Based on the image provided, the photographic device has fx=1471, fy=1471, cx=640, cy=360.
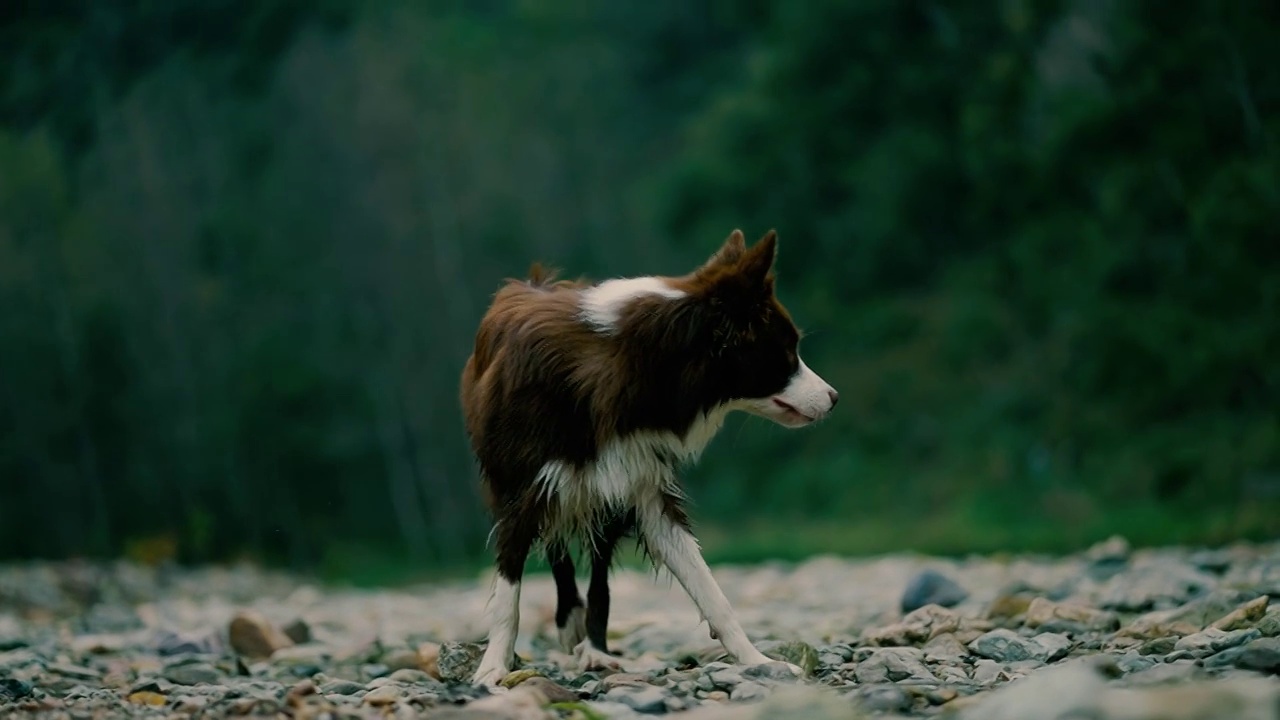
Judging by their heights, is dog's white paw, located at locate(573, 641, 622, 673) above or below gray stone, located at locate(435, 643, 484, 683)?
above

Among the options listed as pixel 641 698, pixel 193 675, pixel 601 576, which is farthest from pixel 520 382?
pixel 193 675

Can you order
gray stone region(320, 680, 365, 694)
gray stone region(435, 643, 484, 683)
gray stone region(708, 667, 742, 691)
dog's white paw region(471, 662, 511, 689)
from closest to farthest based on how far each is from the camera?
gray stone region(708, 667, 742, 691)
gray stone region(320, 680, 365, 694)
dog's white paw region(471, 662, 511, 689)
gray stone region(435, 643, 484, 683)

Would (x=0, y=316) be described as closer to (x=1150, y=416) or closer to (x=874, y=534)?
(x=874, y=534)

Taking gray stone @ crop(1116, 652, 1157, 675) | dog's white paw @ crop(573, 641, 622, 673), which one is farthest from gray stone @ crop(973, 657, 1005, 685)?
dog's white paw @ crop(573, 641, 622, 673)

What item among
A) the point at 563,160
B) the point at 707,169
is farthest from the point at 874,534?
the point at 563,160

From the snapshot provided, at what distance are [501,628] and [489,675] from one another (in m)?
0.21

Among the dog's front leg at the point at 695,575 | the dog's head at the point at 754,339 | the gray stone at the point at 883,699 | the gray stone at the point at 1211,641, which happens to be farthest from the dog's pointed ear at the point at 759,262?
the gray stone at the point at 1211,641

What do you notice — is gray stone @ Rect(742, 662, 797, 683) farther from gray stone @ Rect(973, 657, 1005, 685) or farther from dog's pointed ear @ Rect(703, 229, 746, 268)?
dog's pointed ear @ Rect(703, 229, 746, 268)

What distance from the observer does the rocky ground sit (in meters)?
4.12

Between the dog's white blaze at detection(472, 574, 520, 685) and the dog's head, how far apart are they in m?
1.12

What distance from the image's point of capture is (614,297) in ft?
18.4

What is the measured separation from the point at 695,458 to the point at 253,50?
1724 centimetres

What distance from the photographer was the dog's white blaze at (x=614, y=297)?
18.1 ft

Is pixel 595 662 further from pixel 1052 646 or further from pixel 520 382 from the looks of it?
pixel 1052 646
